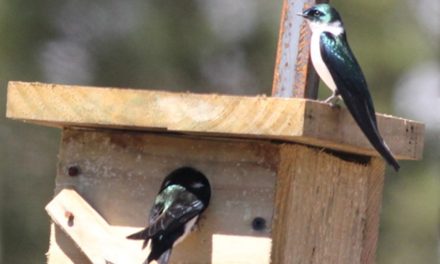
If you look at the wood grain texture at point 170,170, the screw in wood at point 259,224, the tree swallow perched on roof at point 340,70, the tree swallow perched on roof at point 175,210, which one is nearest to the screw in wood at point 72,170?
the wood grain texture at point 170,170

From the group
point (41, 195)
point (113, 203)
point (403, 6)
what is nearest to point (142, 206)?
point (113, 203)

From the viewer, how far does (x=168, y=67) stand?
12.7m

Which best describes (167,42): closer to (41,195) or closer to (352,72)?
(41,195)

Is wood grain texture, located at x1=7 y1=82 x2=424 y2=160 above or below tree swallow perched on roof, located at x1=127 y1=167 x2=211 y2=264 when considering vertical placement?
above

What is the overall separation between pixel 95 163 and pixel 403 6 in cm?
1021

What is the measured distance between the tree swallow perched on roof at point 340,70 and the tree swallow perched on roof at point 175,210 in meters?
0.43

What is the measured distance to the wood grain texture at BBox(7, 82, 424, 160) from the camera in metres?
4.19

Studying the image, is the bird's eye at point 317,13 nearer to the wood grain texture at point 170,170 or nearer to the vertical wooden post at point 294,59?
the vertical wooden post at point 294,59

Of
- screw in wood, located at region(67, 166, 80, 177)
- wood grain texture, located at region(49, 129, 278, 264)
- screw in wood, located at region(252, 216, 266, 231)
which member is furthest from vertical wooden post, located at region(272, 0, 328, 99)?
screw in wood, located at region(67, 166, 80, 177)

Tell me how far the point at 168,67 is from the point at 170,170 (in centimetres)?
823

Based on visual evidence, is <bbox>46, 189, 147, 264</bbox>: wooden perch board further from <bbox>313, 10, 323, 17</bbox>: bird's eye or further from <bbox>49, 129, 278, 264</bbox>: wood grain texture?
<bbox>313, 10, 323, 17</bbox>: bird's eye

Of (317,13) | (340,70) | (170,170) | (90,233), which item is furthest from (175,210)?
(317,13)

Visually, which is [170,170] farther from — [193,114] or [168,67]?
[168,67]

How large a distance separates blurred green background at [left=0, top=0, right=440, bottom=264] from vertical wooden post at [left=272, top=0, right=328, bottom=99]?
7284mm
